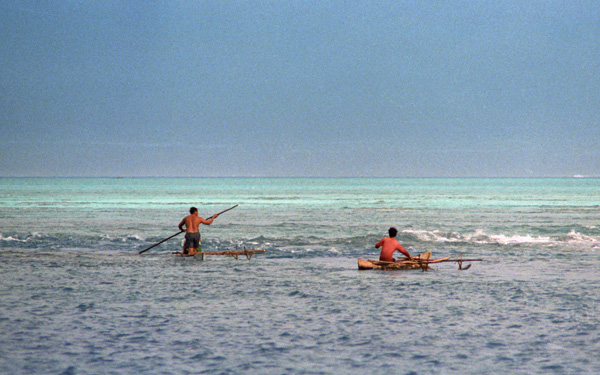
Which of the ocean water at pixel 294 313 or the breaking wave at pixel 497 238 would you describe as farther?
the breaking wave at pixel 497 238

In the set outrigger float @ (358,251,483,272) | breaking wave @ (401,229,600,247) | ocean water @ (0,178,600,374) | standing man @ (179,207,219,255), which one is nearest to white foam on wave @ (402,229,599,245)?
breaking wave @ (401,229,600,247)

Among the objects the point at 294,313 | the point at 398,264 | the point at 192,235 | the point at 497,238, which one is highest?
the point at 192,235

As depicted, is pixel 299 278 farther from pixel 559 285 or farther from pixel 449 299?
pixel 559 285

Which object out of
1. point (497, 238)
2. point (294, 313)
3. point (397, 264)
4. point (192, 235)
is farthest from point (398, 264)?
point (497, 238)

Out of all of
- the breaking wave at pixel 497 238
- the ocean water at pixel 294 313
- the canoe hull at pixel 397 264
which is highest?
the breaking wave at pixel 497 238

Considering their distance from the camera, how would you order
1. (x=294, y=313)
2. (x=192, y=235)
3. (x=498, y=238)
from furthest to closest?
1. (x=498, y=238)
2. (x=192, y=235)
3. (x=294, y=313)

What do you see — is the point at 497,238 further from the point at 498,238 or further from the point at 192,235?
the point at 192,235

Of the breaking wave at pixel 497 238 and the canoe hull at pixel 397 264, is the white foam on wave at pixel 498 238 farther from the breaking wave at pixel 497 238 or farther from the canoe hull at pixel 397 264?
the canoe hull at pixel 397 264

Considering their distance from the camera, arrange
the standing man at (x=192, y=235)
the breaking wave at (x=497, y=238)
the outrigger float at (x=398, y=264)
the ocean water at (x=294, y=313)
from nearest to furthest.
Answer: the ocean water at (x=294, y=313), the outrigger float at (x=398, y=264), the standing man at (x=192, y=235), the breaking wave at (x=497, y=238)

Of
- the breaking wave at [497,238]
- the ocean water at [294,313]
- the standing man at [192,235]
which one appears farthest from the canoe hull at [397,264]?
the breaking wave at [497,238]

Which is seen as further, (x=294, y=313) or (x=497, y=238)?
(x=497, y=238)

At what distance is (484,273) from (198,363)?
11.6 metres

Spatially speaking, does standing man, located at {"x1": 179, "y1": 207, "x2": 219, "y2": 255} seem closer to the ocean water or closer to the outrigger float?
the ocean water

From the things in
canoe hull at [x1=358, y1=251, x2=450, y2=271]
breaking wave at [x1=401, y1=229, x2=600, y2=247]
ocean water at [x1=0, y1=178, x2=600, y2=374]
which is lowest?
ocean water at [x1=0, y1=178, x2=600, y2=374]
